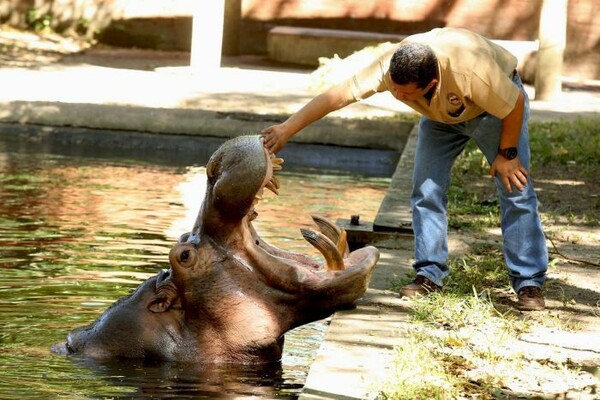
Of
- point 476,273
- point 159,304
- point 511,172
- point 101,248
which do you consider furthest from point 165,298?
point 101,248

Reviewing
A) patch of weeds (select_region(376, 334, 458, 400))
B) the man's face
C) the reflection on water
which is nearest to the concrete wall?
the reflection on water

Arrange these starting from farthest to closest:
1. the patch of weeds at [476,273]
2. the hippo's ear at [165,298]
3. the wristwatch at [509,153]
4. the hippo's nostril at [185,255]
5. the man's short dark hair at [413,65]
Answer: the patch of weeds at [476,273]
the wristwatch at [509,153]
the man's short dark hair at [413,65]
the hippo's ear at [165,298]
the hippo's nostril at [185,255]

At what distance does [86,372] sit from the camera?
5094 mm

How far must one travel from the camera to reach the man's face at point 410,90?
207 inches

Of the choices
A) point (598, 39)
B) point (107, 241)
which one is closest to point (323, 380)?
point (107, 241)

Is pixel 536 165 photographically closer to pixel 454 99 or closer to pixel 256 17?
pixel 454 99

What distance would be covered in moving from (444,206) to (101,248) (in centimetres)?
265

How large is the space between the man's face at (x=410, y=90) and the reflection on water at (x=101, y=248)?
48.8 inches

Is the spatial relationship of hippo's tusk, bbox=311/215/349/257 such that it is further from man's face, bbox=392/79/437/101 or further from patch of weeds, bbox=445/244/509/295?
patch of weeds, bbox=445/244/509/295

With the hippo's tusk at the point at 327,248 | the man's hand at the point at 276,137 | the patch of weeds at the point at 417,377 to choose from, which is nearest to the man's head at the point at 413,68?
the man's hand at the point at 276,137

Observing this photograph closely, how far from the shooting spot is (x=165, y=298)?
496 cm

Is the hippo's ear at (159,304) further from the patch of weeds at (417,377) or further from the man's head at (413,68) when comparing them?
the man's head at (413,68)

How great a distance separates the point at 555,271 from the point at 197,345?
7.54 ft

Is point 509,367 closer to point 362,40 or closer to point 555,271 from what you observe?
point 555,271
